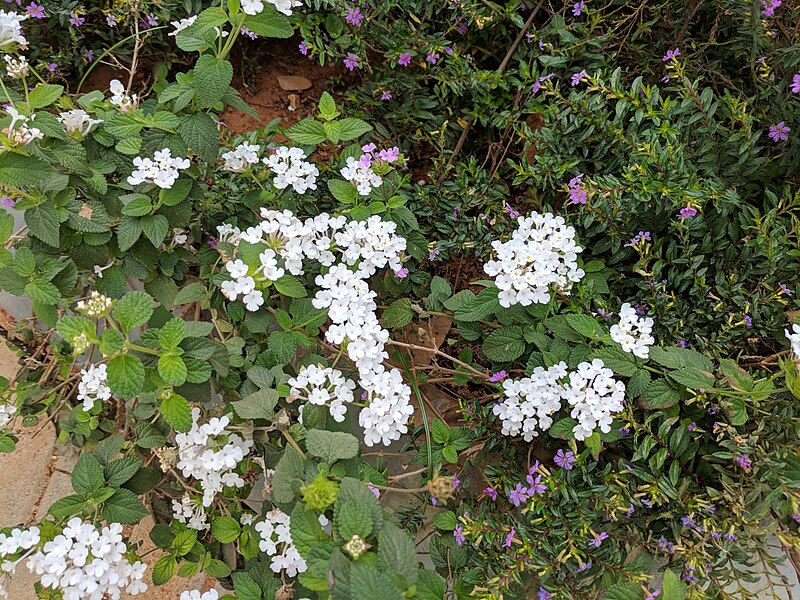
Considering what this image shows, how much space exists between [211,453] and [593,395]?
1016 mm

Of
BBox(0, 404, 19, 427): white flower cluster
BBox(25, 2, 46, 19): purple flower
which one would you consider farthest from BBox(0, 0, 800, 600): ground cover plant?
BBox(25, 2, 46, 19): purple flower

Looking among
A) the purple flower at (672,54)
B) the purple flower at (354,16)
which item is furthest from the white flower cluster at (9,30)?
the purple flower at (672,54)

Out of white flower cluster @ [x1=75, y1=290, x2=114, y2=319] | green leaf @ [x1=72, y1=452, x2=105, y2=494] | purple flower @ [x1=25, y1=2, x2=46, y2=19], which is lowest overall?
green leaf @ [x1=72, y1=452, x2=105, y2=494]

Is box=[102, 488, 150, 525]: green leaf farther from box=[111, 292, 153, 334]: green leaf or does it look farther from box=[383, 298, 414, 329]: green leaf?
box=[383, 298, 414, 329]: green leaf

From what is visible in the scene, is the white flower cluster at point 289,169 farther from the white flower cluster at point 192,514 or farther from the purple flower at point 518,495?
the purple flower at point 518,495

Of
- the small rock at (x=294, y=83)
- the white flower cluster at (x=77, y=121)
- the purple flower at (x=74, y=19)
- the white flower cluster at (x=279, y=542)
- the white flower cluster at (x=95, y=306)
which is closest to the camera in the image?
the white flower cluster at (x=95, y=306)

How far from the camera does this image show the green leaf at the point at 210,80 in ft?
4.99

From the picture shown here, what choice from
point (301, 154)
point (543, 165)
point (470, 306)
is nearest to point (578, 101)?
point (543, 165)

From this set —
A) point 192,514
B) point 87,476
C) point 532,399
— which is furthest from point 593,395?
point 87,476

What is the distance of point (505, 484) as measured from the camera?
74.4 inches

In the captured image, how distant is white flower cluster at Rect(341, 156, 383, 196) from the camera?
1822 mm

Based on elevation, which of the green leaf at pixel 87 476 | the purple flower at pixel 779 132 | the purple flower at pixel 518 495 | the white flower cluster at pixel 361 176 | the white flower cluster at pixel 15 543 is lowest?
the white flower cluster at pixel 15 543

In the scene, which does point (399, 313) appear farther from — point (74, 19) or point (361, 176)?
point (74, 19)

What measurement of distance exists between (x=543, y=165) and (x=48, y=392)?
78.2 inches
